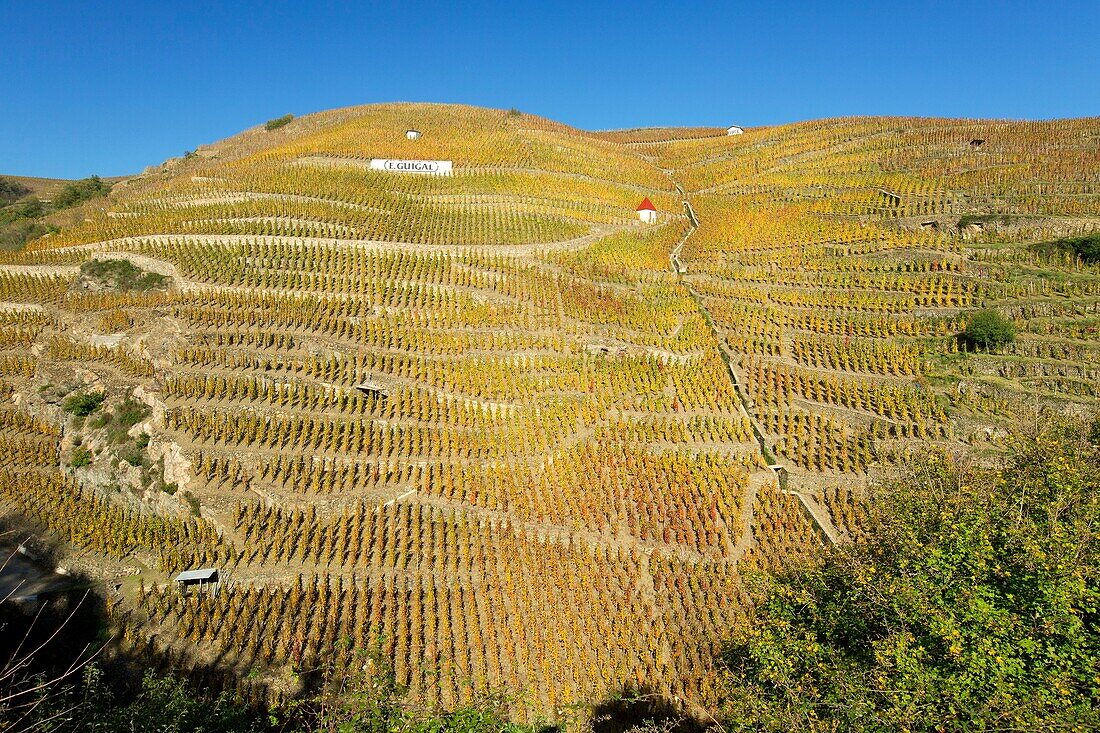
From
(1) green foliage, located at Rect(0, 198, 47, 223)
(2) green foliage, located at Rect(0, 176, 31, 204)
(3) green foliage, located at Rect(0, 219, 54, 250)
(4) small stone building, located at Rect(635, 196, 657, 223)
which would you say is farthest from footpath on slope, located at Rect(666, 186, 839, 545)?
(2) green foliage, located at Rect(0, 176, 31, 204)

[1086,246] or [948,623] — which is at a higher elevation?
[1086,246]

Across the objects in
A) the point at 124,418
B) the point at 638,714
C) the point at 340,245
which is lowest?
the point at 638,714

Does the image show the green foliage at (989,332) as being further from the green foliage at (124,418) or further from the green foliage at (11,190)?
the green foliage at (11,190)

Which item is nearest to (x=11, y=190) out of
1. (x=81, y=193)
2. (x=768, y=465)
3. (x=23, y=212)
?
(x=81, y=193)

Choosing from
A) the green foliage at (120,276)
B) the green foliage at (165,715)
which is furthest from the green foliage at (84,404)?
the green foliage at (165,715)

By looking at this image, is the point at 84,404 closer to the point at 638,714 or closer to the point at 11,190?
the point at 638,714

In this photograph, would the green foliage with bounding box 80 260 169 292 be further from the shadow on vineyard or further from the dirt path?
the shadow on vineyard
